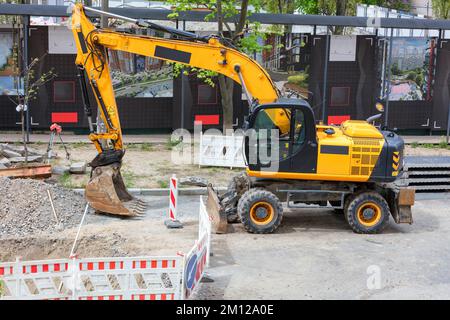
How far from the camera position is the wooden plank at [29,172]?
14.8m

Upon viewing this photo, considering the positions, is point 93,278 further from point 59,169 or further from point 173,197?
point 59,169

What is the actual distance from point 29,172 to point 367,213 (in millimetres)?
7437

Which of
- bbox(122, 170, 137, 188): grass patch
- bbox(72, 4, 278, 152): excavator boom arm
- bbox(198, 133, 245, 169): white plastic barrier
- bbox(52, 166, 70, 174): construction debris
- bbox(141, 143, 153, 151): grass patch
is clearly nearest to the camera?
bbox(72, 4, 278, 152): excavator boom arm

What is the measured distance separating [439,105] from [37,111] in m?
13.4

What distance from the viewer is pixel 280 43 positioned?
21.8 meters

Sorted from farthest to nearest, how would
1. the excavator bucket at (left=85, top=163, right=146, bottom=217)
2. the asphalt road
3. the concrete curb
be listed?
the concrete curb < the excavator bucket at (left=85, top=163, right=146, bottom=217) < the asphalt road

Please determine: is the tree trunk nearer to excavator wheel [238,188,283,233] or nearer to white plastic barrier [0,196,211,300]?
excavator wheel [238,188,283,233]

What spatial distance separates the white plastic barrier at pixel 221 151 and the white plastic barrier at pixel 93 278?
8763 millimetres

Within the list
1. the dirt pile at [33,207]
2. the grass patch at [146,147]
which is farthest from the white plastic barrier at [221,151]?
the dirt pile at [33,207]

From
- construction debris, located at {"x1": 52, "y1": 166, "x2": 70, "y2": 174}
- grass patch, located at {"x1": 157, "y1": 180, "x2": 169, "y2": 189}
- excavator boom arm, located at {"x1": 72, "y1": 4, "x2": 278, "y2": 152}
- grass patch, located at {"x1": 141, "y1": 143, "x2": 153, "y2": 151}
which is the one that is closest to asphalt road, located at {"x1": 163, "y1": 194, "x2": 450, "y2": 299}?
grass patch, located at {"x1": 157, "y1": 180, "x2": 169, "y2": 189}

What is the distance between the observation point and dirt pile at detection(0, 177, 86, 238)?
12383mm

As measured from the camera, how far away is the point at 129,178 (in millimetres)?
16250

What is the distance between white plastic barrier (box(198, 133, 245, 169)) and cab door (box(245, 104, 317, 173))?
4.59 m

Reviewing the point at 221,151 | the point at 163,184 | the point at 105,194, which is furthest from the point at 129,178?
the point at 105,194
